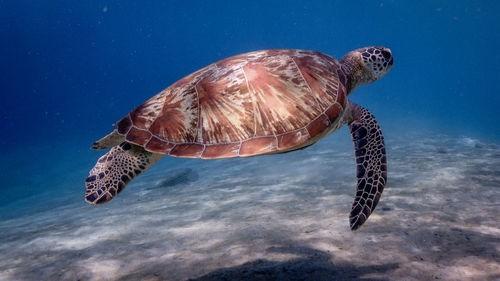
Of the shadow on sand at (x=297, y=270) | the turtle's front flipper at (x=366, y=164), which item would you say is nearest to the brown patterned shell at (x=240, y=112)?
the turtle's front flipper at (x=366, y=164)

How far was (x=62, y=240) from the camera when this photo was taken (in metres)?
4.84

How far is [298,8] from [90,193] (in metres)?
103

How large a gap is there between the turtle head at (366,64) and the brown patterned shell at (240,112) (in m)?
1.03

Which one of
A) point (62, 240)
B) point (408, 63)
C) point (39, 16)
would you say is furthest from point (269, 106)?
point (408, 63)

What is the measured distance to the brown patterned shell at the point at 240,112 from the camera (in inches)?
122

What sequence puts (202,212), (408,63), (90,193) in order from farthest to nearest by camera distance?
(408,63), (202,212), (90,193)

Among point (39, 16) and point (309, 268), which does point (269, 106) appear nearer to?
point (309, 268)

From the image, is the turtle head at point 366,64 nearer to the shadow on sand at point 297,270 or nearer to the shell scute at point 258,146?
the shell scute at point 258,146

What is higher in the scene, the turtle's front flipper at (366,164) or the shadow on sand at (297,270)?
the turtle's front flipper at (366,164)

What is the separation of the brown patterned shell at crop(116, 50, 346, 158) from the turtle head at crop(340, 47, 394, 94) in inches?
40.4

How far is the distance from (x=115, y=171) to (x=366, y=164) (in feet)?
11.3

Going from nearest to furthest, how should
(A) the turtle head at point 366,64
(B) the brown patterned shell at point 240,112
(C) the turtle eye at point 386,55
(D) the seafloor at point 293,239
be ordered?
(D) the seafloor at point 293,239, (B) the brown patterned shell at point 240,112, (A) the turtle head at point 366,64, (C) the turtle eye at point 386,55

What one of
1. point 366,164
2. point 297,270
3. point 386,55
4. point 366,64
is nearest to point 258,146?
point 297,270

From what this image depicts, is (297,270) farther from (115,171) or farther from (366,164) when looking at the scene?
(115,171)
